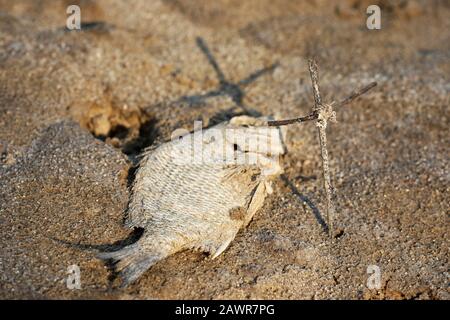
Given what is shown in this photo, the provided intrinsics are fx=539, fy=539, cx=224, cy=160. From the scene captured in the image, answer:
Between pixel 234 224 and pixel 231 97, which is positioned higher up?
pixel 231 97

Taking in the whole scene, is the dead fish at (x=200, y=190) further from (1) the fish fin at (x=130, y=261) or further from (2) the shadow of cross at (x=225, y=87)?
(2) the shadow of cross at (x=225, y=87)

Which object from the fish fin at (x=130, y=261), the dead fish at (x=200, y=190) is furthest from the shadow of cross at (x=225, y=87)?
the fish fin at (x=130, y=261)

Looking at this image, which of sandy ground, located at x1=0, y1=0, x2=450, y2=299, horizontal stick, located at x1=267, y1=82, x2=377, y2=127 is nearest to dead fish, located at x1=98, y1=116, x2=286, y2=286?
sandy ground, located at x1=0, y1=0, x2=450, y2=299

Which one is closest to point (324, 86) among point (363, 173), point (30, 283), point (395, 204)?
point (363, 173)

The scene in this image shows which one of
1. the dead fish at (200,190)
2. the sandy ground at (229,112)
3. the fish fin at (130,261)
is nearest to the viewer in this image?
the fish fin at (130,261)
